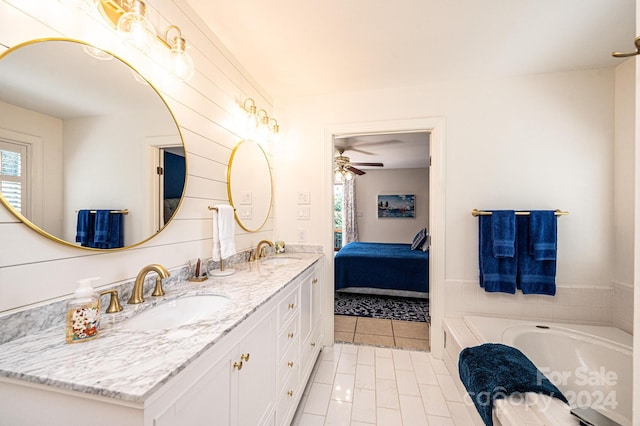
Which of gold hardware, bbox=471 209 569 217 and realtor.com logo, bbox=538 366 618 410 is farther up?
gold hardware, bbox=471 209 569 217

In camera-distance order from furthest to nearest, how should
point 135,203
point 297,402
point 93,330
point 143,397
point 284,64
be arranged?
point 284,64, point 297,402, point 135,203, point 93,330, point 143,397

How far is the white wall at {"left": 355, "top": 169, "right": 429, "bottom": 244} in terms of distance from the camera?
21.0 ft

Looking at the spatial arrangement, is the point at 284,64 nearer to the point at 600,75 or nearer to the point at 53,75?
the point at 53,75

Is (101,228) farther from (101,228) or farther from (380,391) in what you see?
(380,391)

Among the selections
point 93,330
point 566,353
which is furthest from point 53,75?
point 566,353

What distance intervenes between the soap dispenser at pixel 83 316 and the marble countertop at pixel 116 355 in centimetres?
2

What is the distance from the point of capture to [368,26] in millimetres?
1640

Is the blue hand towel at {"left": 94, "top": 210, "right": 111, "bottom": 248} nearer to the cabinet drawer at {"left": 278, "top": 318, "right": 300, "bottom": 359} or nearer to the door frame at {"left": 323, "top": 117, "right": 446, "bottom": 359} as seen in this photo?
the cabinet drawer at {"left": 278, "top": 318, "right": 300, "bottom": 359}

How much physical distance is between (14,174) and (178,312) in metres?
0.75

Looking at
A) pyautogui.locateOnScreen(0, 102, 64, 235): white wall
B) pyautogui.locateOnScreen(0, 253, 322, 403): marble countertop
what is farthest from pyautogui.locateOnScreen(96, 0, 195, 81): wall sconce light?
pyautogui.locateOnScreen(0, 253, 322, 403): marble countertop

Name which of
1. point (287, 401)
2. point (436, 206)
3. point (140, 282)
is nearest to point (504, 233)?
point (436, 206)

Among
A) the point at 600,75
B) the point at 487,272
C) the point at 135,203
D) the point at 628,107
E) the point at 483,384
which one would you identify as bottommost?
the point at 483,384

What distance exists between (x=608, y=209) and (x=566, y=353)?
1.18m

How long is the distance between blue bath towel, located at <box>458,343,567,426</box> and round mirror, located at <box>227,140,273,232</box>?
1.74 meters
